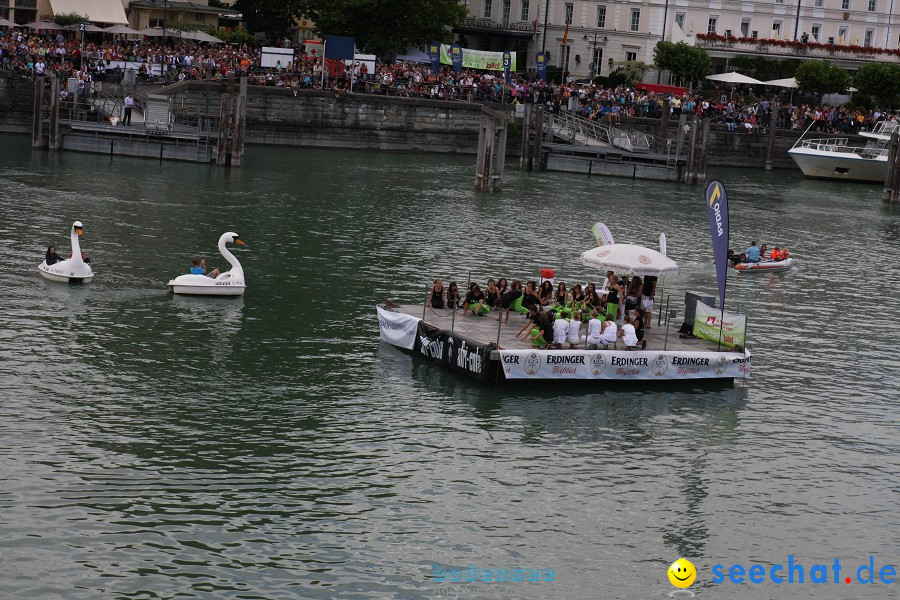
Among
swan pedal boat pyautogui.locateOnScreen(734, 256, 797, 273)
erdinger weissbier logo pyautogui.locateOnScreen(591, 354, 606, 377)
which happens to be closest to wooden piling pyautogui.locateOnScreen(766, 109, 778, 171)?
swan pedal boat pyautogui.locateOnScreen(734, 256, 797, 273)

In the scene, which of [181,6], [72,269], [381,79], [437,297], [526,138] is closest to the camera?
[437,297]

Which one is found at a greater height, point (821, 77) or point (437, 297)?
point (821, 77)

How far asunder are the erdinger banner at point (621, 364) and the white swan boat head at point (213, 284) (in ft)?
33.6

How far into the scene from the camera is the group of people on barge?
29.1 meters

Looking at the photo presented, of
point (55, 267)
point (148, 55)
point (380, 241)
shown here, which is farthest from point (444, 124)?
point (55, 267)

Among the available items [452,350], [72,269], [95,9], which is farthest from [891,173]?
[72,269]

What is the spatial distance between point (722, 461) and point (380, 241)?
2287 centimetres

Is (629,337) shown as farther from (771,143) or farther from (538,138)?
(771,143)

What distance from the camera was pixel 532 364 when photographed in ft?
92.9

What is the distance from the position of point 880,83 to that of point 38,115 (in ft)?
197

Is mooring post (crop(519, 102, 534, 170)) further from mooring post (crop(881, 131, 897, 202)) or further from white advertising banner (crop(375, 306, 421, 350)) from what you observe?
white advertising banner (crop(375, 306, 421, 350))

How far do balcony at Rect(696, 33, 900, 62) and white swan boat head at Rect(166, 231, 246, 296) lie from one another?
7710cm

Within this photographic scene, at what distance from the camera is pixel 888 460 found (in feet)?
84.5

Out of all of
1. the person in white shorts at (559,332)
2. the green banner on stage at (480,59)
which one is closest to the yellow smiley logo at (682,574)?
the person in white shorts at (559,332)
